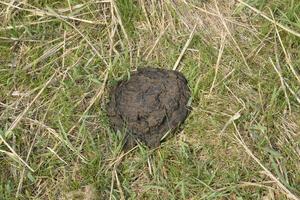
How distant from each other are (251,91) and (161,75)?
43cm

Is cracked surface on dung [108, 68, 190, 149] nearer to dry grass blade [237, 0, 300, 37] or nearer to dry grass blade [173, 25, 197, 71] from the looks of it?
dry grass blade [173, 25, 197, 71]

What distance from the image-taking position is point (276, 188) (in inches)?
83.0

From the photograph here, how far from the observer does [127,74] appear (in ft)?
7.79

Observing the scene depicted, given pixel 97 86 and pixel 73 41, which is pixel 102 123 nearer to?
pixel 97 86

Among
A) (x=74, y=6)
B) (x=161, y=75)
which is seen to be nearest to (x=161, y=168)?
(x=161, y=75)

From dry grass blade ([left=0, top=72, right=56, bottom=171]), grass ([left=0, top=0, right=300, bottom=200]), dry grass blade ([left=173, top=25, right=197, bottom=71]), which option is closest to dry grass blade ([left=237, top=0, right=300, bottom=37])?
grass ([left=0, top=0, right=300, bottom=200])

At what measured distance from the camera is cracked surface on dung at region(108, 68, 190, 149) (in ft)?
7.33

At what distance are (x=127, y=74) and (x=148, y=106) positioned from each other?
0.70 feet

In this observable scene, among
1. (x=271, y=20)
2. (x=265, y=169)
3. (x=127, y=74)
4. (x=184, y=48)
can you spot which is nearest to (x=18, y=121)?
(x=127, y=74)

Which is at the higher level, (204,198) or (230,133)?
(230,133)

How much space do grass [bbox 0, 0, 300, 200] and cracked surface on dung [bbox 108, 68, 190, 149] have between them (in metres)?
0.05

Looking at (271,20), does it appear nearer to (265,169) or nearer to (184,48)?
(184,48)

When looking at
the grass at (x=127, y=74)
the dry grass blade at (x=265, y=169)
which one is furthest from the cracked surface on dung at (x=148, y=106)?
the dry grass blade at (x=265, y=169)

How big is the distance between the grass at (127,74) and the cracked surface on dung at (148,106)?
0.05 m
